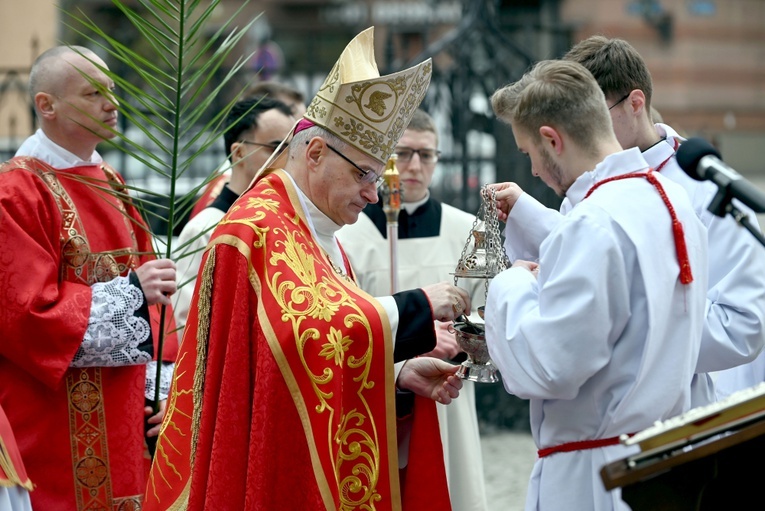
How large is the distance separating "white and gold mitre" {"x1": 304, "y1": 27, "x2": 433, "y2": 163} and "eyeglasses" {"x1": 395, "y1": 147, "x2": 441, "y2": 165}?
1.55 metres

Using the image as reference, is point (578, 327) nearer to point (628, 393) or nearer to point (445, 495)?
point (628, 393)

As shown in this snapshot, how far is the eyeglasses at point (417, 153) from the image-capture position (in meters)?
5.00

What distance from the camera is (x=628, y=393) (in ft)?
8.81

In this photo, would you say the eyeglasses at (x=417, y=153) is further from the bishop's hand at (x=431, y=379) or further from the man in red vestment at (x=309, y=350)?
the bishop's hand at (x=431, y=379)

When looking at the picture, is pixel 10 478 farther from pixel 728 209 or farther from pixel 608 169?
pixel 728 209

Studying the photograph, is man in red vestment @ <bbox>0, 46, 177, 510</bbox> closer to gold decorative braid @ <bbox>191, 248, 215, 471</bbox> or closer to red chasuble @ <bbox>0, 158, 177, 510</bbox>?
red chasuble @ <bbox>0, 158, 177, 510</bbox>

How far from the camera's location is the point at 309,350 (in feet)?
10.0

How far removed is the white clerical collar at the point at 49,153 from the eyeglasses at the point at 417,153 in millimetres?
1557

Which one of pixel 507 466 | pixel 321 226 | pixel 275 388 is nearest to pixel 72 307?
pixel 321 226

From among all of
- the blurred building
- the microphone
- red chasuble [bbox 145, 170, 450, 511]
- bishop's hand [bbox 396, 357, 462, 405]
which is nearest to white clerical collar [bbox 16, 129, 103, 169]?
red chasuble [bbox 145, 170, 450, 511]

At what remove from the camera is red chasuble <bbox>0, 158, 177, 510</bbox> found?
3703 millimetres

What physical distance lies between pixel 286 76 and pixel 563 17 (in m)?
9.46

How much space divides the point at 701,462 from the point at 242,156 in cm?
304

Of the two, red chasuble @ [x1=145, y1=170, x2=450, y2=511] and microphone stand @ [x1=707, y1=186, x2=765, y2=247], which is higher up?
microphone stand @ [x1=707, y1=186, x2=765, y2=247]
